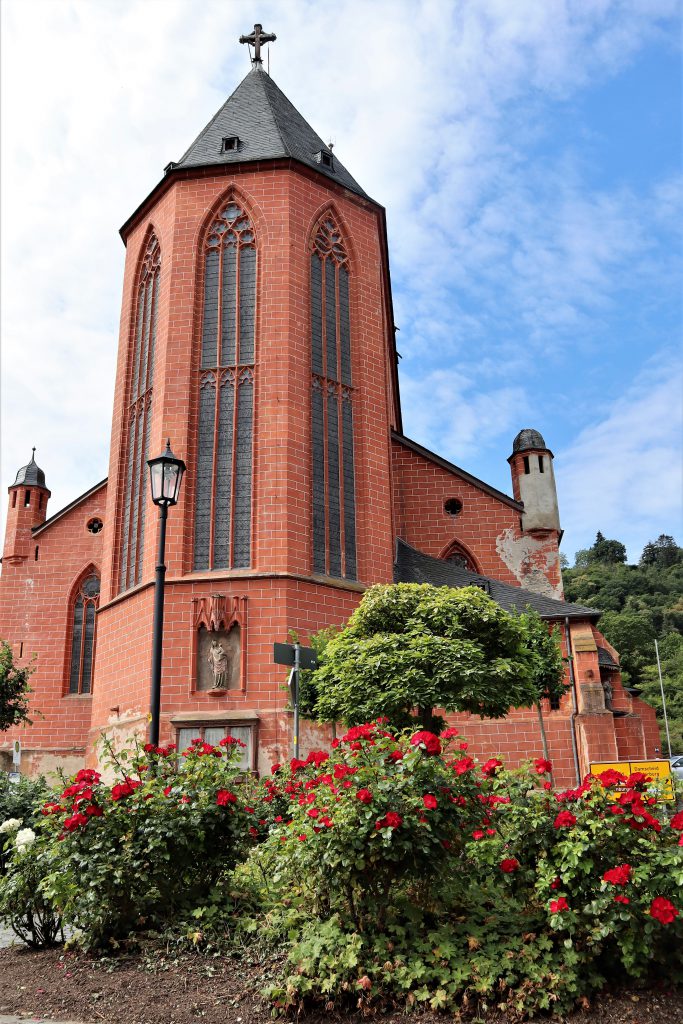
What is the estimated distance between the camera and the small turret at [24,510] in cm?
3062

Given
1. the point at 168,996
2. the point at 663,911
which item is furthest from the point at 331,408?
the point at 663,911

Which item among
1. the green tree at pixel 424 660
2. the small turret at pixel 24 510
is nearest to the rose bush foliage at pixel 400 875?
the green tree at pixel 424 660

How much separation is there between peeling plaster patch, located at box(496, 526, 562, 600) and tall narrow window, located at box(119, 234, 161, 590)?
11.5 meters

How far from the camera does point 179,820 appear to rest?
807 cm

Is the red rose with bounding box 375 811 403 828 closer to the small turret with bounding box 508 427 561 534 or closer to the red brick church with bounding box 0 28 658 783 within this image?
the red brick church with bounding box 0 28 658 783

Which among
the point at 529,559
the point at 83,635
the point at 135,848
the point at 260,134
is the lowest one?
the point at 135,848

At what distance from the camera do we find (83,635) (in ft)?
96.8

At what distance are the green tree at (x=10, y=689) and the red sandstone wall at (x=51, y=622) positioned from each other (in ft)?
8.59

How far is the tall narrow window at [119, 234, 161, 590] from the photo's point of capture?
82.1 ft

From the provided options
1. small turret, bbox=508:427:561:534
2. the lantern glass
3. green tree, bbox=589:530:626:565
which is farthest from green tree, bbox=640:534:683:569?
the lantern glass

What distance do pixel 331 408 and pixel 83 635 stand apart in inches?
438

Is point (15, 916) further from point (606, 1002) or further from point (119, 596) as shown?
point (119, 596)

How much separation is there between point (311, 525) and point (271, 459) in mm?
1986

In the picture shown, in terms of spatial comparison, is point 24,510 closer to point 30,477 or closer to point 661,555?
point 30,477
